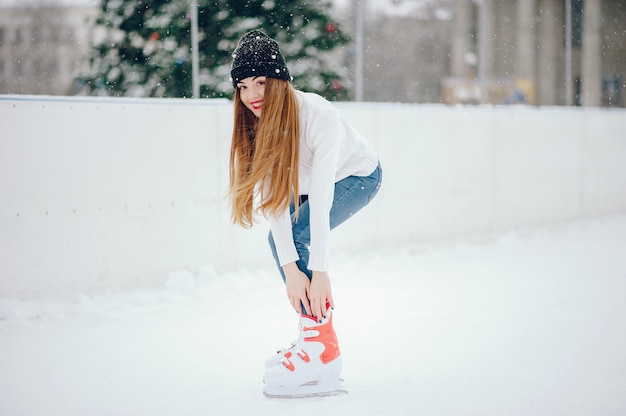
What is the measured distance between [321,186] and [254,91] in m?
0.37

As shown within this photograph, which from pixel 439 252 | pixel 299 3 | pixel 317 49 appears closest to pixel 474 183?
pixel 439 252

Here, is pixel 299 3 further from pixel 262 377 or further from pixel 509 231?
pixel 262 377

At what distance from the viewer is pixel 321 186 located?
192cm

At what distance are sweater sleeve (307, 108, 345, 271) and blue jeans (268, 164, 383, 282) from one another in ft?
0.32

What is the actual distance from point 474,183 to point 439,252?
95cm

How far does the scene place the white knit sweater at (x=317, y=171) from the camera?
193cm

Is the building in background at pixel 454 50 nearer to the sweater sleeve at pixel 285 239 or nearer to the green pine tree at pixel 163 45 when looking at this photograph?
the green pine tree at pixel 163 45

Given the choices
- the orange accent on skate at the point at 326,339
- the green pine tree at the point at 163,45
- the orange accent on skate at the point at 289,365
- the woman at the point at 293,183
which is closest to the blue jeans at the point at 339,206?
the woman at the point at 293,183

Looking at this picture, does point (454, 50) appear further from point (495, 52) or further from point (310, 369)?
point (310, 369)

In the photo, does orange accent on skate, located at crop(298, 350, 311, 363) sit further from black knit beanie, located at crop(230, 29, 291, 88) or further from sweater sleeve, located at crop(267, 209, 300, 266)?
Answer: black knit beanie, located at crop(230, 29, 291, 88)

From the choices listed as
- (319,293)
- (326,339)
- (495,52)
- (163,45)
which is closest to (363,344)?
(326,339)

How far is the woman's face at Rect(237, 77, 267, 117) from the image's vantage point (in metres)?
1.96

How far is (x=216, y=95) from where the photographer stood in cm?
414

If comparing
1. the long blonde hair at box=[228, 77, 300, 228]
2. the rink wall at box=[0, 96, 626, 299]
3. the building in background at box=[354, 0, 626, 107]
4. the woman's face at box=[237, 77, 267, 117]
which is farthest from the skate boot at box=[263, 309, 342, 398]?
the building in background at box=[354, 0, 626, 107]
